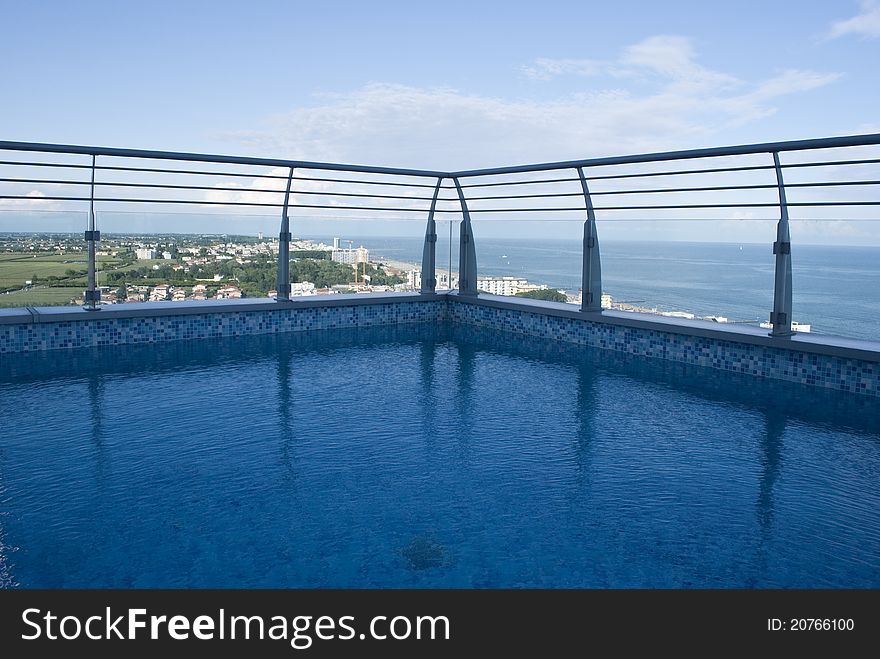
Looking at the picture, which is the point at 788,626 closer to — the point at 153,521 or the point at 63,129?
the point at 153,521

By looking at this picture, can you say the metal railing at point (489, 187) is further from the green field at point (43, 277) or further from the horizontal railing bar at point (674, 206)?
the green field at point (43, 277)

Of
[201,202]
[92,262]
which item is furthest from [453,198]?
[92,262]

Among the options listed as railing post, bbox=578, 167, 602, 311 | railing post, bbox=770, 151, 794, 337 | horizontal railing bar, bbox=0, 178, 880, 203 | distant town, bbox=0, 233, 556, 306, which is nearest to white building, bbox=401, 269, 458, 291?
distant town, bbox=0, 233, 556, 306

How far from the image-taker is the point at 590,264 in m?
9.24

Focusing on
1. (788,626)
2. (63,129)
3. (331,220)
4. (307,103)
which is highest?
(307,103)

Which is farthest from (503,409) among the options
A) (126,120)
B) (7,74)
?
(126,120)

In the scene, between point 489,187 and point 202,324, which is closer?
point 202,324

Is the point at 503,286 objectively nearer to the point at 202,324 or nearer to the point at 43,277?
the point at 202,324

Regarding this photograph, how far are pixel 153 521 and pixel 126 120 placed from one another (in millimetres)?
17563

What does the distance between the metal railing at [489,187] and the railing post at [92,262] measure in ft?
0.05

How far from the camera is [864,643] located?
2.45 m

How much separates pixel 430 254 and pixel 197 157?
3.96m

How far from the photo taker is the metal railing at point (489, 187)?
702cm

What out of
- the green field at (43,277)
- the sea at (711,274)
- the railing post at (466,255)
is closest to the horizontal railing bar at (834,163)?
the sea at (711,274)
